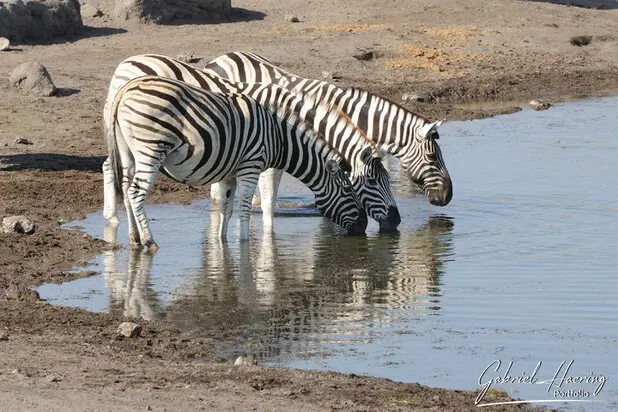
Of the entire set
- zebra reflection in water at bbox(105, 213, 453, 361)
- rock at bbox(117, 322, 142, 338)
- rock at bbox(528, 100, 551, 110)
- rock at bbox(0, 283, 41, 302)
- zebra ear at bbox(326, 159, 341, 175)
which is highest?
zebra ear at bbox(326, 159, 341, 175)

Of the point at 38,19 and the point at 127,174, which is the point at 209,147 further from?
the point at 38,19

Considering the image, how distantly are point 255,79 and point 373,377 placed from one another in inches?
255

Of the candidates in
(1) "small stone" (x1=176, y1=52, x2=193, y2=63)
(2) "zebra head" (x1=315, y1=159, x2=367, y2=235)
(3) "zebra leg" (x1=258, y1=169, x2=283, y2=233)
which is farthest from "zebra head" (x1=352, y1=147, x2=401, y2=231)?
(1) "small stone" (x1=176, y1=52, x2=193, y2=63)

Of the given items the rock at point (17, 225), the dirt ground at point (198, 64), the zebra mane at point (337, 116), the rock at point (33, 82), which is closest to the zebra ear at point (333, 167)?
the zebra mane at point (337, 116)

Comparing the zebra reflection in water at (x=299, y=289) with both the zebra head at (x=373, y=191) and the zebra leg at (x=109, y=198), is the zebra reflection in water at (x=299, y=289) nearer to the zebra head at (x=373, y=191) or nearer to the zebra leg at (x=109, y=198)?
the zebra head at (x=373, y=191)

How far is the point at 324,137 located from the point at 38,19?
11211 mm

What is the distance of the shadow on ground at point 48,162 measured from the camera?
1535 cm

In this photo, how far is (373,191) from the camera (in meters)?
13.0

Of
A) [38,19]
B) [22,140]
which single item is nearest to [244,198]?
[22,140]

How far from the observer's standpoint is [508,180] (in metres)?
16.0

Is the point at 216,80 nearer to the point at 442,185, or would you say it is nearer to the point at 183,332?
the point at 442,185

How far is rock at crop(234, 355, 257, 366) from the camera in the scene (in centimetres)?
783

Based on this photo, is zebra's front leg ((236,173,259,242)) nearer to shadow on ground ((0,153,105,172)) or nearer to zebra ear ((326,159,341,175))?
zebra ear ((326,159,341,175))

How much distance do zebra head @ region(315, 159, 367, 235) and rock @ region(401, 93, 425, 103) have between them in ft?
31.5
